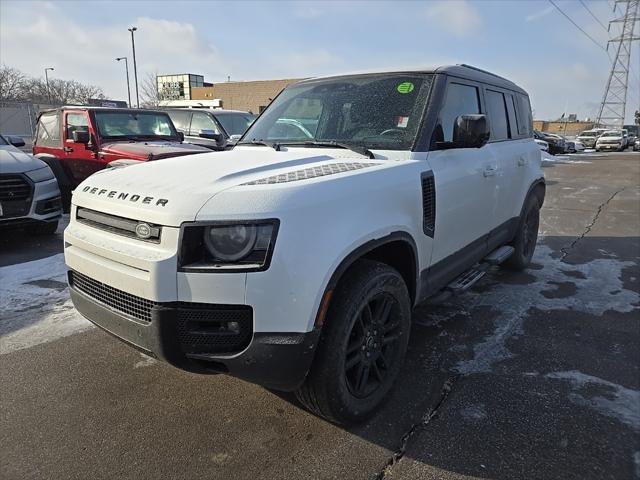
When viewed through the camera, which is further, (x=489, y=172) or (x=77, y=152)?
(x=77, y=152)

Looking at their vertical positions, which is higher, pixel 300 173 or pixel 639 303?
pixel 300 173

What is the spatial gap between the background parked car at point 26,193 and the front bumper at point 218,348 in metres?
4.91

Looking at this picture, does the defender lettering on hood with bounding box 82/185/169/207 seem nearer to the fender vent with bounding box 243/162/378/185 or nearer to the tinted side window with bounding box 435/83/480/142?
the fender vent with bounding box 243/162/378/185

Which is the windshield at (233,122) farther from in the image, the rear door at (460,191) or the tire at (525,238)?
the rear door at (460,191)

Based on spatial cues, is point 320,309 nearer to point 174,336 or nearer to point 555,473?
point 174,336

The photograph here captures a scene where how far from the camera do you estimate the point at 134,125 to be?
8461mm

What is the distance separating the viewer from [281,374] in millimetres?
2150

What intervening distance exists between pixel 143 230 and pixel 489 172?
2900 millimetres

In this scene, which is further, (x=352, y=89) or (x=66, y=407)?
(x=352, y=89)

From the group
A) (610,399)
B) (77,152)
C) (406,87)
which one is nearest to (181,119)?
(77,152)

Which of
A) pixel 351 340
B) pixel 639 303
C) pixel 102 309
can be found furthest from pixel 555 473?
pixel 639 303

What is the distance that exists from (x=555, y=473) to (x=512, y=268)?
3.59m

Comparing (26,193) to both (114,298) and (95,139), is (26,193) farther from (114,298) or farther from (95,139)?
(114,298)

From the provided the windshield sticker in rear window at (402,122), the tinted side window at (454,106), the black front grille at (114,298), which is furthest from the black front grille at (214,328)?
the tinted side window at (454,106)
